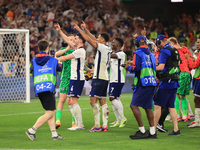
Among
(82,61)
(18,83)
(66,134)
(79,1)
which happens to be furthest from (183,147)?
(79,1)

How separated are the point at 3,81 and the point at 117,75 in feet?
23.4

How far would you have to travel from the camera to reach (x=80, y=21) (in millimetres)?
21938

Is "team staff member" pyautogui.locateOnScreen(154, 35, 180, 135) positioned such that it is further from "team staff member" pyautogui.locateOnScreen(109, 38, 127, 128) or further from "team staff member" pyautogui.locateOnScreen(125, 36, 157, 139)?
"team staff member" pyautogui.locateOnScreen(109, 38, 127, 128)

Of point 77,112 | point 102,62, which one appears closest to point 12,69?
point 77,112

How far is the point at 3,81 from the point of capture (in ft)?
47.2

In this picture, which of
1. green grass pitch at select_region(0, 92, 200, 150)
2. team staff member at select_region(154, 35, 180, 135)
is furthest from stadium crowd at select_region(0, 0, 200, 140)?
green grass pitch at select_region(0, 92, 200, 150)

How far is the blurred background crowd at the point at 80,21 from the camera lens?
61.8 feet

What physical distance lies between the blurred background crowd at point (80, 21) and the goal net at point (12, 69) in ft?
0.14

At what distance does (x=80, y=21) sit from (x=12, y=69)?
8.39 meters

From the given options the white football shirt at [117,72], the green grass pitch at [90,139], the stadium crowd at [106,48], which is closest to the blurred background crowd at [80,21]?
the stadium crowd at [106,48]

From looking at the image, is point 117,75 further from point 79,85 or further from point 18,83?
point 18,83

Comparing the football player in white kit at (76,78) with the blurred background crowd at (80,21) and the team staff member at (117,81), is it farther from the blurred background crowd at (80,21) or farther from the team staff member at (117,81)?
the blurred background crowd at (80,21)

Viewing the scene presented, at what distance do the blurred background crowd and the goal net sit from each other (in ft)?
0.14

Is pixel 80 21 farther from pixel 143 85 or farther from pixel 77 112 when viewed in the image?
pixel 143 85
